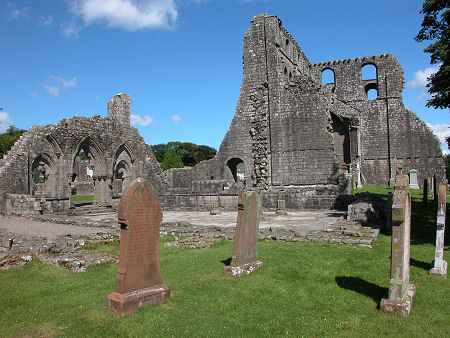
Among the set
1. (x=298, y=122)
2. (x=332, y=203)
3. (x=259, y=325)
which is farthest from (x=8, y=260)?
(x=298, y=122)

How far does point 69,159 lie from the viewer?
69.4ft

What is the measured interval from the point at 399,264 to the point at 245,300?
2103 mm

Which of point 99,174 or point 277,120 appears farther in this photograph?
point 277,120

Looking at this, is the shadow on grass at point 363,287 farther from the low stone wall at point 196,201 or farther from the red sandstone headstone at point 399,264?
the low stone wall at point 196,201

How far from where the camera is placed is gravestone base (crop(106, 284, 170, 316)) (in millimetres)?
4816

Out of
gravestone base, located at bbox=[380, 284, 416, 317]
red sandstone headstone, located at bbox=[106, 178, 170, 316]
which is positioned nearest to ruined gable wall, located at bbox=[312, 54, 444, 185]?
gravestone base, located at bbox=[380, 284, 416, 317]

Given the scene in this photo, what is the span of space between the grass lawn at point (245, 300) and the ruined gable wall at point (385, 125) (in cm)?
2908

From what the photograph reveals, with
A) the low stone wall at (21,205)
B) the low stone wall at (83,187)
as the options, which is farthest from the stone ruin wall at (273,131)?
the low stone wall at (83,187)

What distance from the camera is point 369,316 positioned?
180 inches

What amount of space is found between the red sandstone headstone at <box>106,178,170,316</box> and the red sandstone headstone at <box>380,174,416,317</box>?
2985mm

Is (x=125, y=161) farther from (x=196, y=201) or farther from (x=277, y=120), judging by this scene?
(x=277, y=120)

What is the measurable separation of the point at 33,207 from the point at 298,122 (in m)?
15.0

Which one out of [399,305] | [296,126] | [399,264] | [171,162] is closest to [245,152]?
[296,126]

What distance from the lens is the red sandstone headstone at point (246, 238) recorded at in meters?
6.64
